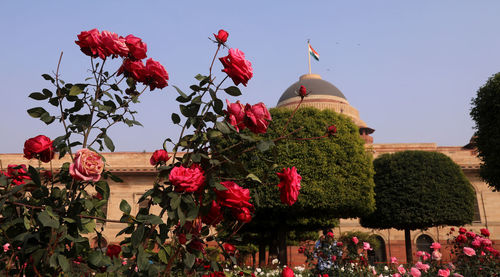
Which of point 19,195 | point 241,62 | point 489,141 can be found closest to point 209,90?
point 241,62

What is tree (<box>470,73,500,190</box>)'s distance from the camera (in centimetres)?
1520

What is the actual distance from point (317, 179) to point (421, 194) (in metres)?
10.1

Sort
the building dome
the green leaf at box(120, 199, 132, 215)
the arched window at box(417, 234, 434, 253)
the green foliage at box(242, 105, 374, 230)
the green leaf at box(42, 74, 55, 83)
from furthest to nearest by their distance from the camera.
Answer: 1. the building dome
2. the arched window at box(417, 234, 434, 253)
3. the green foliage at box(242, 105, 374, 230)
4. the green leaf at box(42, 74, 55, 83)
5. the green leaf at box(120, 199, 132, 215)

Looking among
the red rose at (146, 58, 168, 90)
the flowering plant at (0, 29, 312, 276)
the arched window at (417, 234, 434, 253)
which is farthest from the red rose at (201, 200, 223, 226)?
the arched window at (417, 234, 434, 253)

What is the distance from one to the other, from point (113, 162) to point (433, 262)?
81.9 ft

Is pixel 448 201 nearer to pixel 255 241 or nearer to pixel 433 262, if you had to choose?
pixel 255 241

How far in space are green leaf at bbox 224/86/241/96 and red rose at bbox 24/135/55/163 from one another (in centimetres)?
112

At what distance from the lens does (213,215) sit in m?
2.27

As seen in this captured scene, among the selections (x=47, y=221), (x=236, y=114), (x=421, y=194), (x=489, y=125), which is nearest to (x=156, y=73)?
(x=236, y=114)

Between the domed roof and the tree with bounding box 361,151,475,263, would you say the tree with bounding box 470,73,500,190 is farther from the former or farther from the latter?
the domed roof

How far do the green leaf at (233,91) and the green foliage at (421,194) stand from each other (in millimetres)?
20616

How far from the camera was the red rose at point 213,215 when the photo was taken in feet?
7.39

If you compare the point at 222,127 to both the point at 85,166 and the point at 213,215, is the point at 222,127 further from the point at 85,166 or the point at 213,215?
the point at 85,166

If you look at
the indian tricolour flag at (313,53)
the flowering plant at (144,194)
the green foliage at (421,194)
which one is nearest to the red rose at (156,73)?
the flowering plant at (144,194)
